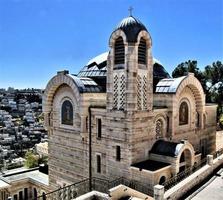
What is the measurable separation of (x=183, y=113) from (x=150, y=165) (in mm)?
5650

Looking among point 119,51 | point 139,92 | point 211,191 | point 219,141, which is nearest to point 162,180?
point 211,191

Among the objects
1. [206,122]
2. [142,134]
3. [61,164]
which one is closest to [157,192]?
[142,134]

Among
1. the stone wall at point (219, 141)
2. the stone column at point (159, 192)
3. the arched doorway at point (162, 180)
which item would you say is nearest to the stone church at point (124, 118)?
the arched doorway at point (162, 180)

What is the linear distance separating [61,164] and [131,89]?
8.64 metres

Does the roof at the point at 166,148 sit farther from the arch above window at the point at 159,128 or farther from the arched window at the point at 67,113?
the arched window at the point at 67,113

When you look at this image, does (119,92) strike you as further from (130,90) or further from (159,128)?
(159,128)

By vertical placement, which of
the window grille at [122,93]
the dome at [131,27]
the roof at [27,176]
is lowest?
the roof at [27,176]

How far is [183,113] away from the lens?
818 inches

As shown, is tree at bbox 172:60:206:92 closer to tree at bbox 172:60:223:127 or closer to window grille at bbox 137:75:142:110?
tree at bbox 172:60:223:127

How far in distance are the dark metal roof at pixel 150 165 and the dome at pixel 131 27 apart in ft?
23.2

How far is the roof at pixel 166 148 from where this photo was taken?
17.0 metres

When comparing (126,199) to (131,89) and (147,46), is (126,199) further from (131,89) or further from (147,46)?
(147,46)

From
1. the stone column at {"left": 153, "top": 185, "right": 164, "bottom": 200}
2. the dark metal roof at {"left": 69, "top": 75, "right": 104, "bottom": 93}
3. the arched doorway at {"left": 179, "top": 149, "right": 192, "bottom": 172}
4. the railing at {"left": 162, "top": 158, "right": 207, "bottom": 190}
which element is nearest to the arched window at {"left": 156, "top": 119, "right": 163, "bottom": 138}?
the arched doorway at {"left": 179, "top": 149, "right": 192, "bottom": 172}

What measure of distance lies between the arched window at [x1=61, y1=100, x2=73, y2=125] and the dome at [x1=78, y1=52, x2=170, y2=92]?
8.59ft
